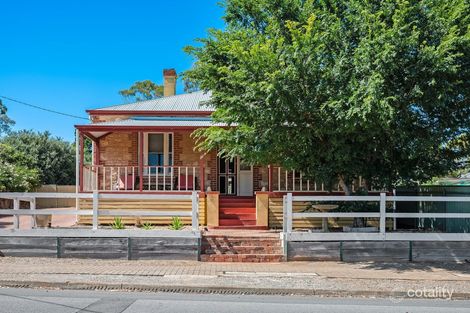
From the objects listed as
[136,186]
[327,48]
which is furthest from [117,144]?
[327,48]

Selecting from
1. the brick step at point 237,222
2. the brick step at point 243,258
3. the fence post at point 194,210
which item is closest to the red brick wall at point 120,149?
the brick step at point 237,222

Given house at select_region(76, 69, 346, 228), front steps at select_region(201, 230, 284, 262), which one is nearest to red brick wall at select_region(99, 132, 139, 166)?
house at select_region(76, 69, 346, 228)

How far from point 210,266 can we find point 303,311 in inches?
156

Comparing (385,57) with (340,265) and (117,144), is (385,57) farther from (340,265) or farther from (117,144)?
(117,144)

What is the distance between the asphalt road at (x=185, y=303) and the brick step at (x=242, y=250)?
3.58 metres

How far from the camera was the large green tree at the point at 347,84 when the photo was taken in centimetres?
995

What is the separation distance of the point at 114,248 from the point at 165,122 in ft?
21.1

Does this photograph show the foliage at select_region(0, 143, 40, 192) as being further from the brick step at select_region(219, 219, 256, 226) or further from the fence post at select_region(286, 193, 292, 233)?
the fence post at select_region(286, 193, 292, 233)

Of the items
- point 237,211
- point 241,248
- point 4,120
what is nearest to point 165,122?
point 237,211

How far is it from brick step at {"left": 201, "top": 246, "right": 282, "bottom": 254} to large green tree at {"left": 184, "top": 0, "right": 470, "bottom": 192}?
2255mm

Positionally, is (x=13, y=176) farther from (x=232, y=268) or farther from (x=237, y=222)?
(x=232, y=268)

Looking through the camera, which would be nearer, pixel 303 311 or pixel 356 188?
pixel 303 311

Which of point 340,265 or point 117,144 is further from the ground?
point 117,144

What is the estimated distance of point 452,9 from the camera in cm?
1051
